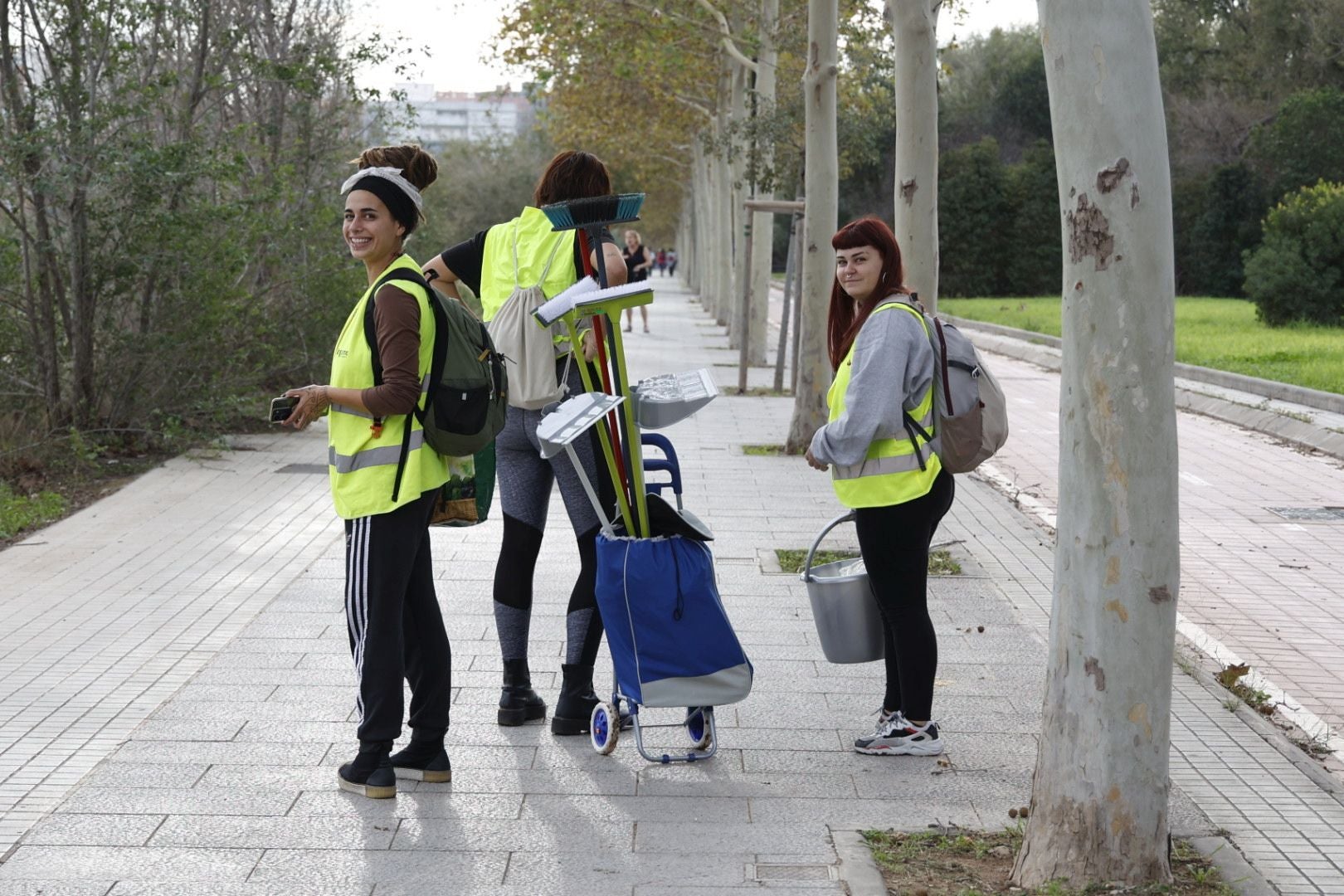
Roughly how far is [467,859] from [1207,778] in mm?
2374

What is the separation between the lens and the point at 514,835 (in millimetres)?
4445

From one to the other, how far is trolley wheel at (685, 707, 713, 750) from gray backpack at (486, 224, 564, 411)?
1.10 meters

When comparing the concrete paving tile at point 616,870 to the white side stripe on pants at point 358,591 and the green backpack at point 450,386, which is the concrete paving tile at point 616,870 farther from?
the green backpack at point 450,386

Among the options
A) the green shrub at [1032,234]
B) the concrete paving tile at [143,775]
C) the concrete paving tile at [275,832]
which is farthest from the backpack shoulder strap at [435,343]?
the green shrub at [1032,234]

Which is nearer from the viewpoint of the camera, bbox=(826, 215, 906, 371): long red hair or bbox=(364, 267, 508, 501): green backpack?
bbox=(364, 267, 508, 501): green backpack

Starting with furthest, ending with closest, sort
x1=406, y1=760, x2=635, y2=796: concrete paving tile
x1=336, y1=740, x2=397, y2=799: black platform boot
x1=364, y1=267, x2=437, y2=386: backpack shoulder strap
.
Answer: x1=406, y1=760, x2=635, y2=796: concrete paving tile, x1=336, y1=740, x2=397, y2=799: black platform boot, x1=364, y1=267, x2=437, y2=386: backpack shoulder strap

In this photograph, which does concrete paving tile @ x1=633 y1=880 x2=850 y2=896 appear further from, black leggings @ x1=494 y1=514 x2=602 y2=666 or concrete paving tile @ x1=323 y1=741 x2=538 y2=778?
black leggings @ x1=494 y1=514 x2=602 y2=666

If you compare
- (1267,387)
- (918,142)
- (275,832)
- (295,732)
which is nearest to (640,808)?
(275,832)

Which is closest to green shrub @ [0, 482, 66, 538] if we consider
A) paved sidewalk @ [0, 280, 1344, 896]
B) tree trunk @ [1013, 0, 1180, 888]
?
paved sidewalk @ [0, 280, 1344, 896]

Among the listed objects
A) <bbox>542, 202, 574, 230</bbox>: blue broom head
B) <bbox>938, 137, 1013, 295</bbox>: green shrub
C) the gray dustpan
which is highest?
<bbox>938, 137, 1013, 295</bbox>: green shrub

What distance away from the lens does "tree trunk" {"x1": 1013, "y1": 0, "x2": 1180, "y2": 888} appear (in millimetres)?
3789

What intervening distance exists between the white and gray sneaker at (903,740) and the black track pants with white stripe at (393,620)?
1.38 metres

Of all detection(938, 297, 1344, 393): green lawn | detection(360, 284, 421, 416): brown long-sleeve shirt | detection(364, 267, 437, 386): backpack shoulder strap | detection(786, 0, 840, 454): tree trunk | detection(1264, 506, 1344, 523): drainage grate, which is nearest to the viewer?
detection(360, 284, 421, 416): brown long-sleeve shirt

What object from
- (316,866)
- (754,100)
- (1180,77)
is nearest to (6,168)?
(316,866)
